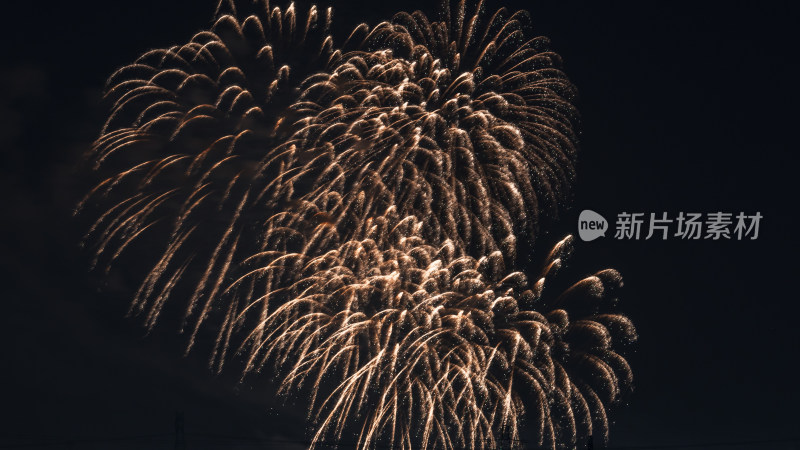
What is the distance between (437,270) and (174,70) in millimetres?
10598

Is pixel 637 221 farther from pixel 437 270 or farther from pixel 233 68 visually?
pixel 233 68

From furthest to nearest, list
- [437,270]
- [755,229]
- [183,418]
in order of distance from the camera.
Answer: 1. [183,418]
2. [755,229]
3. [437,270]

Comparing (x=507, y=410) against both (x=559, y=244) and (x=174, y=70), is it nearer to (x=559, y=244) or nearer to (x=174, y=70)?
(x=559, y=244)

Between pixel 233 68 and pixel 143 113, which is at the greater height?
pixel 233 68

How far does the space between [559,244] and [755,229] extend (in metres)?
7.34

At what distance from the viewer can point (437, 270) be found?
27344mm

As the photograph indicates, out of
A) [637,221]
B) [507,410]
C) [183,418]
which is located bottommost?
[183,418]

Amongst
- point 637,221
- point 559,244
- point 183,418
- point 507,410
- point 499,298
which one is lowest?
point 183,418

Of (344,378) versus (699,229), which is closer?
(344,378)

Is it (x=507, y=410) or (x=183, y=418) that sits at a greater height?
(x=507, y=410)

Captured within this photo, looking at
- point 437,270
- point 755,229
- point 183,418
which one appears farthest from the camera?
point 183,418

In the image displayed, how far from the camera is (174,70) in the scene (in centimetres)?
2880

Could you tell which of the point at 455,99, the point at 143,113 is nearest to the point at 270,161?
the point at 143,113

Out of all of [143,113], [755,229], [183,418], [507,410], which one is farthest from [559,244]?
[183,418]
